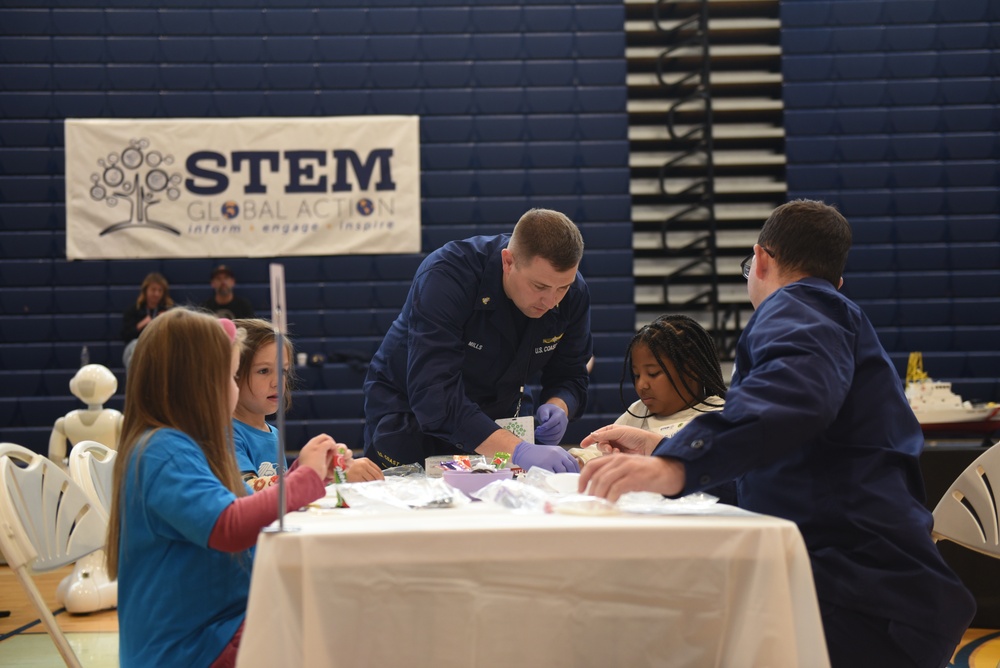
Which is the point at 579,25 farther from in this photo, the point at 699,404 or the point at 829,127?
the point at 699,404

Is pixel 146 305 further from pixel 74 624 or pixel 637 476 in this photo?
pixel 637 476

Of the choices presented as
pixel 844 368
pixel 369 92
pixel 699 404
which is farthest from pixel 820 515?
pixel 369 92

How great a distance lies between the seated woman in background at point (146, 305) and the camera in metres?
6.15

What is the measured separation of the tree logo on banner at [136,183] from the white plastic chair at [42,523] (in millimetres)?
5066

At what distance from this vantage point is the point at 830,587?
1.27 meters

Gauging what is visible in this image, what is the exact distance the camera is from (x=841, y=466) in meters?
1.31

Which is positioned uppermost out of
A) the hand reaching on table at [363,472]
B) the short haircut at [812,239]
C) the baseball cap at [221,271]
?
the baseball cap at [221,271]

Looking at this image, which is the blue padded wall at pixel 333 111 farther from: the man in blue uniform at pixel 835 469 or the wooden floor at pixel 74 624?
the man in blue uniform at pixel 835 469

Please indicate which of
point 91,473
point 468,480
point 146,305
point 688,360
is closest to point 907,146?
point 688,360

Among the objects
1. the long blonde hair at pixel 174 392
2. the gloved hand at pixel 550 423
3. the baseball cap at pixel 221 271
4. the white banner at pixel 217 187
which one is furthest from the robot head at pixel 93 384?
the long blonde hair at pixel 174 392

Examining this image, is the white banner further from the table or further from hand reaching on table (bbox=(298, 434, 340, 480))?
the table

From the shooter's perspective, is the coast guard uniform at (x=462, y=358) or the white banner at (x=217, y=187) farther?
the white banner at (x=217, y=187)

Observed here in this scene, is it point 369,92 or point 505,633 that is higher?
point 369,92

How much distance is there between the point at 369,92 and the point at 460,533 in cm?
615
